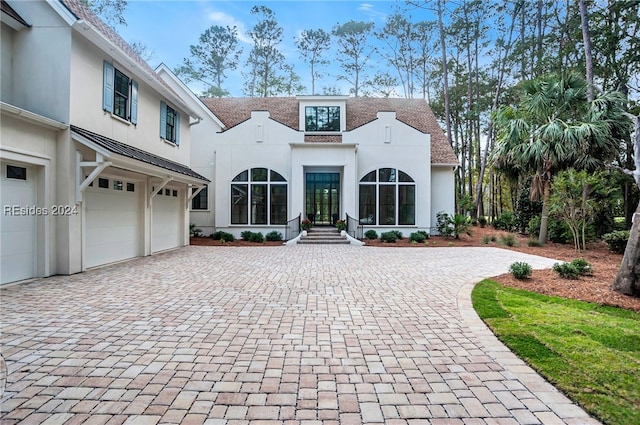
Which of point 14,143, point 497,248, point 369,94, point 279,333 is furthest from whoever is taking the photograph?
point 369,94

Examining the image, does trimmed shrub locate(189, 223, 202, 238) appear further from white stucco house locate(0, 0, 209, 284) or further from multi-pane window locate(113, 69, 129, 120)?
multi-pane window locate(113, 69, 129, 120)

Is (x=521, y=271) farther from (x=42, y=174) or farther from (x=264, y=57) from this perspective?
(x=264, y=57)

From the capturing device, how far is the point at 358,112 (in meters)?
19.9

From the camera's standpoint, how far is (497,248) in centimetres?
1311

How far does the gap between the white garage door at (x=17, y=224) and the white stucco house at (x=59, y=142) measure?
0.06 ft

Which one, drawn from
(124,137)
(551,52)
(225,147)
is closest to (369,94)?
(551,52)

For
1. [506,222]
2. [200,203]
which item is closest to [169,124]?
[200,203]

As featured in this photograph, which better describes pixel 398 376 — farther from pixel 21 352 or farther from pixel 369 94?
pixel 369 94

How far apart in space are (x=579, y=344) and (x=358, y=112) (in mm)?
18005

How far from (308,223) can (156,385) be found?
12.8 meters

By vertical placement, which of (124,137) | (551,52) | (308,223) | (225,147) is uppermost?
(551,52)

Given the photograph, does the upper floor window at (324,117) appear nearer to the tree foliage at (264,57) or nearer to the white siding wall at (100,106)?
the white siding wall at (100,106)

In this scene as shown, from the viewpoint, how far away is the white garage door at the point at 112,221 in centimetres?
801

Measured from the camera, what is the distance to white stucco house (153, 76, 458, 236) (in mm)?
15781
